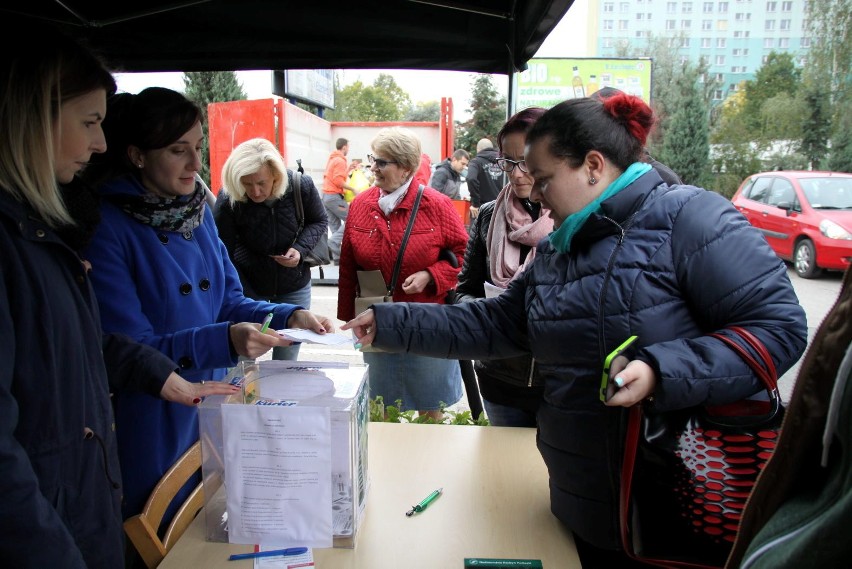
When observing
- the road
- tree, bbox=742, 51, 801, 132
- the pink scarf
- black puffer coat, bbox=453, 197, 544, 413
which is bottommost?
the road

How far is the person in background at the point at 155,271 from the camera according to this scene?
5.26ft

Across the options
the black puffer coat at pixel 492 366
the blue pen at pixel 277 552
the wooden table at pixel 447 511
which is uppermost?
the black puffer coat at pixel 492 366

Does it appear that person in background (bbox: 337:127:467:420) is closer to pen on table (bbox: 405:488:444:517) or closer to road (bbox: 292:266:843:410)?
road (bbox: 292:266:843:410)

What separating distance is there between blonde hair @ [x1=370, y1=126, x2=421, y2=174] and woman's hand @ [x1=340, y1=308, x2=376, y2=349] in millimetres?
1601

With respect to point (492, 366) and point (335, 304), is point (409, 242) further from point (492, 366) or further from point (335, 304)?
point (335, 304)

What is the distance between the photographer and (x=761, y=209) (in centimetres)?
1002

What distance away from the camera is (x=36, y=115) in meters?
1.18

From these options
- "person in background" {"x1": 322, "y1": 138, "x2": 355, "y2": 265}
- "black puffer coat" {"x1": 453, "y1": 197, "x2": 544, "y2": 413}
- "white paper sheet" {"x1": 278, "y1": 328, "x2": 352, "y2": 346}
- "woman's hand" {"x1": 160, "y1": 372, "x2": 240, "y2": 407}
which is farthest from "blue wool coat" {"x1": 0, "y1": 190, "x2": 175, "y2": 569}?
"person in background" {"x1": 322, "y1": 138, "x2": 355, "y2": 265}

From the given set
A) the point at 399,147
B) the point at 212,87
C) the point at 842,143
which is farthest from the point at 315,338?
the point at 842,143

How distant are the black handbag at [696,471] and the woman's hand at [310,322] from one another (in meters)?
0.88

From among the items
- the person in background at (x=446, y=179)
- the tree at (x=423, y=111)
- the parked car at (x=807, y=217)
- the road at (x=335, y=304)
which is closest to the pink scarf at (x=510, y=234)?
the road at (x=335, y=304)

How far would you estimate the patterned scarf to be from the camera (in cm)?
165

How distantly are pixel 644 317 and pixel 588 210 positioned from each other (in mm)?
286

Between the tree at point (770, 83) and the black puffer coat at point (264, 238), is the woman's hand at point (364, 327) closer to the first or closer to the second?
the black puffer coat at point (264, 238)
